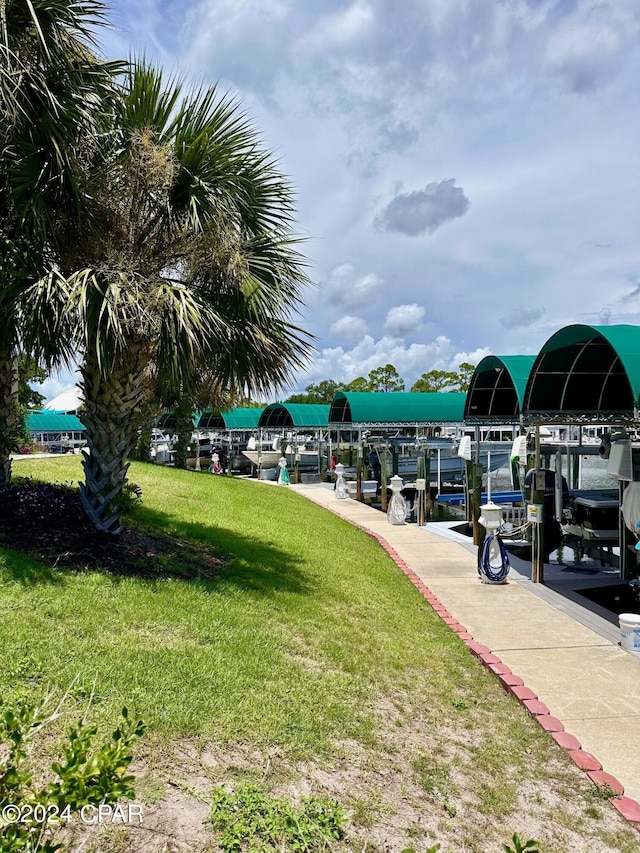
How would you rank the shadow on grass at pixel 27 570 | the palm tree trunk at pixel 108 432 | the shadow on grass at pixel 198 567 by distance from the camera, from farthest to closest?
1. the palm tree trunk at pixel 108 432
2. the shadow on grass at pixel 198 567
3. the shadow on grass at pixel 27 570

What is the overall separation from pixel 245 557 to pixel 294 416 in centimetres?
2282

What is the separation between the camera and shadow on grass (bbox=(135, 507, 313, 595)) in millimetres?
7363

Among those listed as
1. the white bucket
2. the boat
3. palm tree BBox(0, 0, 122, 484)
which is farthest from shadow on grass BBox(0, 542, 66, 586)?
the boat

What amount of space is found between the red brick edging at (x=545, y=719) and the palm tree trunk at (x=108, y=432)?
4293 mm

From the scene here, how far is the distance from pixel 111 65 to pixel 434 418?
21.5 meters

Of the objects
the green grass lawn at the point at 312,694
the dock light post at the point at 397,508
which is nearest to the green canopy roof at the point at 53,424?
the dock light post at the point at 397,508

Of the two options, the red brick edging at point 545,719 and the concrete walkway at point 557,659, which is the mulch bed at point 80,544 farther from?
the concrete walkway at point 557,659

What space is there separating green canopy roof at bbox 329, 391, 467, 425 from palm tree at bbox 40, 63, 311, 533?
56.8 ft

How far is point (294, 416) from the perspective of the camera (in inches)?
1233

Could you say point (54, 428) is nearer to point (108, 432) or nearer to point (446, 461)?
point (446, 461)

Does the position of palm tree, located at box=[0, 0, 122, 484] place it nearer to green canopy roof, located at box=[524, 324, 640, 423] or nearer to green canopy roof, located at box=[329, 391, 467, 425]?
green canopy roof, located at box=[524, 324, 640, 423]

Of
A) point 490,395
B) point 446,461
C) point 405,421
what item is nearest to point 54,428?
point 405,421

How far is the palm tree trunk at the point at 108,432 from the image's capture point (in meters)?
7.26

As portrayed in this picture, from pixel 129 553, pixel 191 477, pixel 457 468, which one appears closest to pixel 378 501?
pixel 457 468
